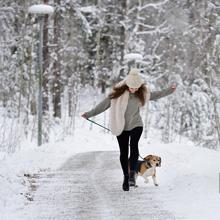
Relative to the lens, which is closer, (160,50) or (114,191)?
(114,191)

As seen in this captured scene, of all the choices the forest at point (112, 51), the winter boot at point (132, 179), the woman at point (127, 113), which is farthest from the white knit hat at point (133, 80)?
the forest at point (112, 51)

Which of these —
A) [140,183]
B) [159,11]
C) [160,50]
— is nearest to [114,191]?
[140,183]

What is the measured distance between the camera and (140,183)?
909 centimetres

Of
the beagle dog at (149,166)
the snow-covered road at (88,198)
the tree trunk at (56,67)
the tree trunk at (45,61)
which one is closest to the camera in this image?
the snow-covered road at (88,198)

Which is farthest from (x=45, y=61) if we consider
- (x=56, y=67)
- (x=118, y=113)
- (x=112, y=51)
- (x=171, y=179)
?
(x=118, y=113)

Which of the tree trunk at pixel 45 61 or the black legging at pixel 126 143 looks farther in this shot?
the tree trunk at pixel 45 61

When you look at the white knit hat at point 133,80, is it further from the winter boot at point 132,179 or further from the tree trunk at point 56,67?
the tree trunk at point 56,67

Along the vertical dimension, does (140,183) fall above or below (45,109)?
above

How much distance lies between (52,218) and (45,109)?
55.1 feet

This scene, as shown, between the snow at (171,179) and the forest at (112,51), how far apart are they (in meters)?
10.3

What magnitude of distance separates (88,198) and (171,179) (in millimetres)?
1969

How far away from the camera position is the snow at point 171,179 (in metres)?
6.79

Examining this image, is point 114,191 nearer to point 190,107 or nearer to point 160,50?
point 190,107

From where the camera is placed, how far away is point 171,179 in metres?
9.16
